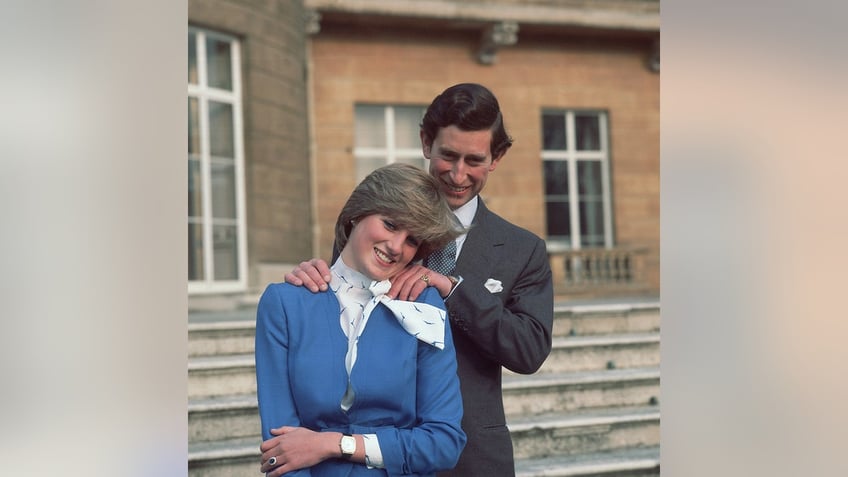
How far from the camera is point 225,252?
874cm

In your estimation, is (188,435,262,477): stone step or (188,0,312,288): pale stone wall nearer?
(188,435,262,477): stone step

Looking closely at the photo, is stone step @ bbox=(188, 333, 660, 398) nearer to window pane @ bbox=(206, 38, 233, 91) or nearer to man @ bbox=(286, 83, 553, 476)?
man @ bbox=(286, 83, 553, 476)

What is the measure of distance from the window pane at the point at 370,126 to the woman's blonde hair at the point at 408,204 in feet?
29.1

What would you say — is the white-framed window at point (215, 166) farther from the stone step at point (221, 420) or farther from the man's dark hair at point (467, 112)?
the man's dark hair at point (467, 112)

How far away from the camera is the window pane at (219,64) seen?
8.66m

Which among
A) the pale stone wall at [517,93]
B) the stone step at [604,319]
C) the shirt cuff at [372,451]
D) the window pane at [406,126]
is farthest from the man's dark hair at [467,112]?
the window pane at [406,126]

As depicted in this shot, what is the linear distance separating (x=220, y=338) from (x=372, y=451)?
11.9 feet

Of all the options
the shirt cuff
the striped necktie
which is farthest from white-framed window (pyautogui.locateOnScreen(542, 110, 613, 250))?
the shirt cuff

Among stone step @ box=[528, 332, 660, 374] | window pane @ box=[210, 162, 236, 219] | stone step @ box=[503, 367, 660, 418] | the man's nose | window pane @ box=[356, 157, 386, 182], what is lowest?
stone step @ box=[503, 367, 660, 418]

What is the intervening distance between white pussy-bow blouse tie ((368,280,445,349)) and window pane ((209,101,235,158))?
24.1ft

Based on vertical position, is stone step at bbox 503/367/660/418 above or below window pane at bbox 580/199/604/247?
below

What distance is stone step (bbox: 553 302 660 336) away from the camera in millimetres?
5906

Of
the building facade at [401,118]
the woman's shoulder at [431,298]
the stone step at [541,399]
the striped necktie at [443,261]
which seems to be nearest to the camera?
the woman's shoulder at [431,298]
